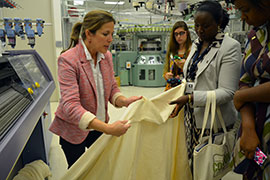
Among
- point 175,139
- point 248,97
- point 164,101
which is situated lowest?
point 175,139

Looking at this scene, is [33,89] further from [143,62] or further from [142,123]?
[143,62]

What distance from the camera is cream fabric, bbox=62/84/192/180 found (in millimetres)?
1210

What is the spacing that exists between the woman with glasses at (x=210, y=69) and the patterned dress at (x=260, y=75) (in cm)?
28

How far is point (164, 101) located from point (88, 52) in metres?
0.61

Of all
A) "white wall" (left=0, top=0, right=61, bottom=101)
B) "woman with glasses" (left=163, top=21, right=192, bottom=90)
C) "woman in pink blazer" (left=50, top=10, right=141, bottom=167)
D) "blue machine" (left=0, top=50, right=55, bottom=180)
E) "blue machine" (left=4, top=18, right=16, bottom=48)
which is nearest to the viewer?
"blue machine" (left=0, top=50, right=55, bottom=180)

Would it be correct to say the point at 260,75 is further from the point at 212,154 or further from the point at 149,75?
the point at 149,75

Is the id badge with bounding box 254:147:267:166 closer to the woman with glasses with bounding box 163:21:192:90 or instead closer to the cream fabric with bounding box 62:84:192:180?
the cream fabric with bounding box 62:84:192:180

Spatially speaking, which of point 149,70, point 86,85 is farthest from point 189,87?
point 149,70

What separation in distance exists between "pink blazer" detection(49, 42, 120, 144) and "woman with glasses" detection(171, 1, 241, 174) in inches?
21.3

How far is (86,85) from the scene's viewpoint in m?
1.32

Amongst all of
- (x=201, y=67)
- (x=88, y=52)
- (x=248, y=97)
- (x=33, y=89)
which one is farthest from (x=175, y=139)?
(x=33, y=89)

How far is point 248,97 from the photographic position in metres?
0.91

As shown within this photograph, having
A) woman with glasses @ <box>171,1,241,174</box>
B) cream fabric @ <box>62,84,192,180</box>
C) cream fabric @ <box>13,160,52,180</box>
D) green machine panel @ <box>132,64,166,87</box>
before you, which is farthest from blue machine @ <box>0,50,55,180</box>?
green machine panel @ <box>132,64,166,87</box>

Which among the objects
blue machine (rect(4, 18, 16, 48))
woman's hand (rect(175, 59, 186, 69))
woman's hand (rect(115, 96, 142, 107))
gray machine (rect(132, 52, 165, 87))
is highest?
blue machine (rect(4, 18, 16, 48))
